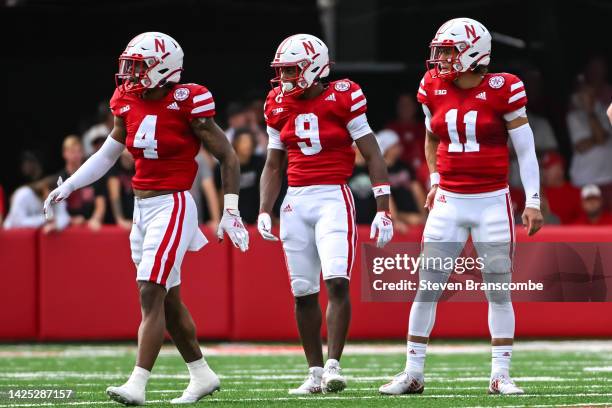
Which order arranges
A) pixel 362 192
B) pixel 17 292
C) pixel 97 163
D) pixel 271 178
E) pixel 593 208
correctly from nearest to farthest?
1. pixel 97 163
2. pixel 271 178
3. pixel 17 292
4. pixel 362 192
5. pixel 593 208

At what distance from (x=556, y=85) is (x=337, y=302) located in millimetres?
7527

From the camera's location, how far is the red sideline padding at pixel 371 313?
38.9 feet

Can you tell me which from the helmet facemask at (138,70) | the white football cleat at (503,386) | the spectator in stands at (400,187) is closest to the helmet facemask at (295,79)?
the helmet facemask at (138,70)

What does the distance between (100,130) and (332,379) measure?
6.02 metres

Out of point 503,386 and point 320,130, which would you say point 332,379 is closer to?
point 503,386

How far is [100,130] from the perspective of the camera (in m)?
12.7

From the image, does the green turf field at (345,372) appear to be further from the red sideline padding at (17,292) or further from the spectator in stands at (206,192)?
the spectator in stands at (206,192)

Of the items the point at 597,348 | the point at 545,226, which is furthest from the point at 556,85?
the point at 597,348

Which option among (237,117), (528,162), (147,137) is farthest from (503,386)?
(237,117)

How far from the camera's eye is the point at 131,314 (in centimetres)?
1178

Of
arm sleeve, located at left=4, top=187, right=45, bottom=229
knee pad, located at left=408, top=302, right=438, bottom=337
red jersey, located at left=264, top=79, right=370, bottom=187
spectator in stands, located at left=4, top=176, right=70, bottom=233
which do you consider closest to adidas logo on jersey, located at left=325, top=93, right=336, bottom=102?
red jersey, located at left=264, top=79, right=370, bottom=187

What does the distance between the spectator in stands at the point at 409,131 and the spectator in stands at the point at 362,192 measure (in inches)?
67.8

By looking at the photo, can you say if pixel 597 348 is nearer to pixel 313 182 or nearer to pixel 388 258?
pixel 388 258

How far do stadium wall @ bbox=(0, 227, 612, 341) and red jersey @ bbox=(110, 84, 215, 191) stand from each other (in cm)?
473
